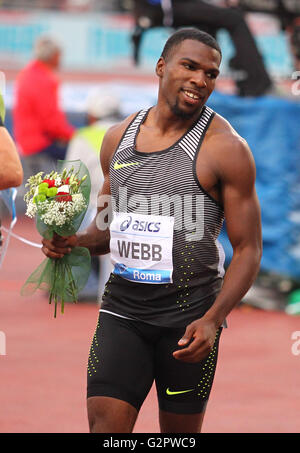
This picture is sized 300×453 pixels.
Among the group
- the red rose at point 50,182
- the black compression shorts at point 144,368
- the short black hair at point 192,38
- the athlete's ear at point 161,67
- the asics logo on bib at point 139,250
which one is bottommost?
the black compression shorts at point 144,368

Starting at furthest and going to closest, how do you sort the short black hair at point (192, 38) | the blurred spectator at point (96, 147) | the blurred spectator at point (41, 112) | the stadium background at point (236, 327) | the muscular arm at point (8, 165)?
1. the blurred spectator at point (41, 112)
2. the blurred spectator at point (96, 147)
3. the stadium background at point (236, 327)
4. the muscular arm at point (8, 165)
5. the short black hair at point (192, 38)

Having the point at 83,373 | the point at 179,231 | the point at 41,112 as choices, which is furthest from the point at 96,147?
the point at 179,231

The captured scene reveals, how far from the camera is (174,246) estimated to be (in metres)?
3.74

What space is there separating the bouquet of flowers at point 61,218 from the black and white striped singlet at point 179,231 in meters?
0.25

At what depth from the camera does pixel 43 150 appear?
1162 cm

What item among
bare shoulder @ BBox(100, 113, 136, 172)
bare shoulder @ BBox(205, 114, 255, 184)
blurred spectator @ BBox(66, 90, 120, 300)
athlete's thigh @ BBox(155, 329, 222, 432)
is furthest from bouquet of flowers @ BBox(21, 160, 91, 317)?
blurred spectator @ BBox(66, 90, 120, 300)

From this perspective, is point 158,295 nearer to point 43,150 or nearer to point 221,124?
point 221,124

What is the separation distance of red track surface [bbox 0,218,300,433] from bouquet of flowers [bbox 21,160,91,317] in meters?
1.69

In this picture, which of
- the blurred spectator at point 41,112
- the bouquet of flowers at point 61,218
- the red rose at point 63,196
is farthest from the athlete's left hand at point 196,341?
the blurred spectator at point 41,112

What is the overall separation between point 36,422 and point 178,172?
99.5 inches

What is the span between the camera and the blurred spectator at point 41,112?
37.0 feet

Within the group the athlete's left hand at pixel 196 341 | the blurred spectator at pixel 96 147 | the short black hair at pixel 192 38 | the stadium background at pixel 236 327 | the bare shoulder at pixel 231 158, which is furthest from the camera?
the blurred spectator at pixel 96 147

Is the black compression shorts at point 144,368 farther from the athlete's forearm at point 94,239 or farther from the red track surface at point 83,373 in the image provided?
the red track surface at point 83,373
